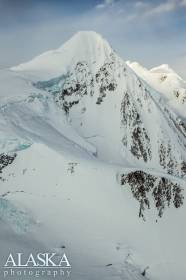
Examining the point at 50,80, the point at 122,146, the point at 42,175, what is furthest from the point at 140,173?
the point at 50,80

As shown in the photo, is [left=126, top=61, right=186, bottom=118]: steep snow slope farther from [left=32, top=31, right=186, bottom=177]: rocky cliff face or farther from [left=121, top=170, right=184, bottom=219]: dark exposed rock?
[left=121, top=170, right=184, bottom=219]: dark exposed rock

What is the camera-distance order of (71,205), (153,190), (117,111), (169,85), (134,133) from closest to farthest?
(71,205) → (153,190) → (134,133) → (117,111) → (169,85)

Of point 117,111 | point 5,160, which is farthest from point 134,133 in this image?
point 5,160

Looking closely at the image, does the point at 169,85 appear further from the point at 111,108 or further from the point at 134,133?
the point at 134,133

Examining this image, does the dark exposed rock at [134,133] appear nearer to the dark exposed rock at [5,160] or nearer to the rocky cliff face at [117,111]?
the rocky cliff face at [117,111]

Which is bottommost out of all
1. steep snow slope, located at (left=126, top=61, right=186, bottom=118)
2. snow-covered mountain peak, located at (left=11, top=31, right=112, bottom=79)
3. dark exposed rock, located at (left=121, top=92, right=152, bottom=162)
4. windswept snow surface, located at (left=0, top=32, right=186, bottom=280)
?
windswept snow surface, located at (left=0, top=32, right=186, bottom=280)

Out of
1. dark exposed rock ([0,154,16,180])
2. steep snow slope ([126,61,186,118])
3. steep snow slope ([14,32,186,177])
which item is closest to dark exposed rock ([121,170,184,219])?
dark exposed rock ([0,154,16,180])

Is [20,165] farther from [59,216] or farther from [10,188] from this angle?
[59,216]
